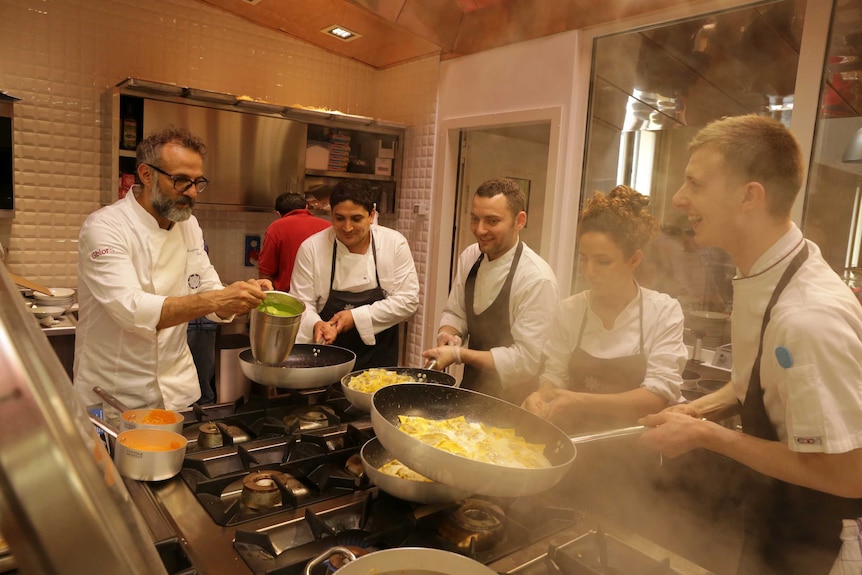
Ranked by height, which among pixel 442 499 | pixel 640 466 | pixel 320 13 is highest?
pixel 320 13

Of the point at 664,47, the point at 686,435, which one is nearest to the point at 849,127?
the point at 664,47

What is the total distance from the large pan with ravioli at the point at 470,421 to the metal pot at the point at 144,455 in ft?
1.57

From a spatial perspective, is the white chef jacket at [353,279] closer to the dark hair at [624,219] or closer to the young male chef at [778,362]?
the dark hair at [624,219]

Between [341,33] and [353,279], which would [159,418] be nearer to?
[353,279]

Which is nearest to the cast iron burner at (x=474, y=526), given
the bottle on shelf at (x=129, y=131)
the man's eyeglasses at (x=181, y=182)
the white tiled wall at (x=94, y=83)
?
the man's eyeglasses at (x=181, y=182)

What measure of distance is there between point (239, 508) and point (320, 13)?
12.2ft

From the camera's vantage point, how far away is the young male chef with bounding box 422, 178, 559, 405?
216 cm

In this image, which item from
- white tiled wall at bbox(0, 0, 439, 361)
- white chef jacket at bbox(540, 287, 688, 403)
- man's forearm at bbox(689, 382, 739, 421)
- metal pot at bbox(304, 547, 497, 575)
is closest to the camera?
metal pot at bbox(304, 547, 497, 575)

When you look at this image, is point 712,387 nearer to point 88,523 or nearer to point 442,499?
point 442,499

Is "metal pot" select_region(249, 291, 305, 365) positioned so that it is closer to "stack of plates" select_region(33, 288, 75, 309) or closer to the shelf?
"stack of plates" select_region(33, 288, 75, 309)

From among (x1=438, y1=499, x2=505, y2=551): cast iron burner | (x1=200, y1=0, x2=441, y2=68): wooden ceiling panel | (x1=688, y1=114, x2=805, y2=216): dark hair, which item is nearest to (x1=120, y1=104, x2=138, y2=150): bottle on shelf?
(x1=200, y1=0, x2=441, y2=68): wooden ceiling panel

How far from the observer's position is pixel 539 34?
3.17 metres

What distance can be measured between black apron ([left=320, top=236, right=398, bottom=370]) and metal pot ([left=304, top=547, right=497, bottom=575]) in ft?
6.19

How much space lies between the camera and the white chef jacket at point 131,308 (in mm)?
1876
